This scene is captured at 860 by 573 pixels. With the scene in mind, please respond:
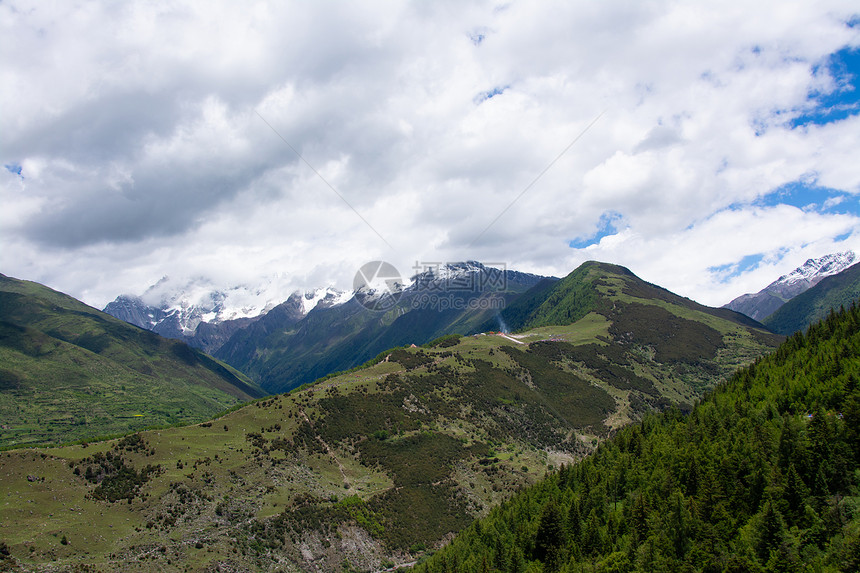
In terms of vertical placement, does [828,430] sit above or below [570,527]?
above

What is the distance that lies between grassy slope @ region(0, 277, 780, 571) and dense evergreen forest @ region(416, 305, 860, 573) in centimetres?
2340

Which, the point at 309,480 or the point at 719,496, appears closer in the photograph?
the point at 719,496

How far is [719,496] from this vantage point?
71.1 metres

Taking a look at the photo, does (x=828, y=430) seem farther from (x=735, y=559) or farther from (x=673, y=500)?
(x=735, y=559)

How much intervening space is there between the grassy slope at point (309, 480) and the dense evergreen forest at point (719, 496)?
23.4 metres

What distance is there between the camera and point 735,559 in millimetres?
54156

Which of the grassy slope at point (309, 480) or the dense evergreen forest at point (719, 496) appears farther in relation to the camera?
the grassy slope at point (309, 480)

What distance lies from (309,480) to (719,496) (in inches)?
3564

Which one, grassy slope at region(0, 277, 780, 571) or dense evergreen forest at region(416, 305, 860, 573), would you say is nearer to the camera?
dense evergreen forest at region(416, 305, 860, 573)

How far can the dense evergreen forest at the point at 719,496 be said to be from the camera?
189ft

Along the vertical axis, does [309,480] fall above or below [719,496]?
above

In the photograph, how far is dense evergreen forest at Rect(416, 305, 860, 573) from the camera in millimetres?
57531

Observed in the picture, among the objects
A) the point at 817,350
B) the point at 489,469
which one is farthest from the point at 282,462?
the point at 817,350

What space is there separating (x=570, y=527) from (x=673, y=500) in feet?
62.1
